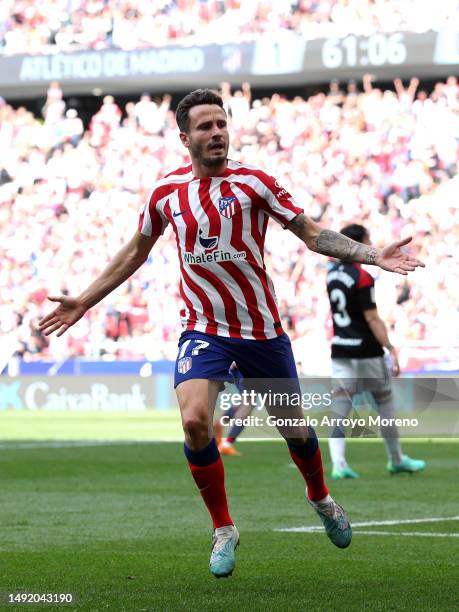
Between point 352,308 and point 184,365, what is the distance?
563 centimetres

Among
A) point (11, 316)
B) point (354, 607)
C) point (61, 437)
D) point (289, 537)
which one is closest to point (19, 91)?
point (11, 316)

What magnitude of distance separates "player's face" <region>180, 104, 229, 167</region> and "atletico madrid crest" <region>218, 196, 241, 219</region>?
215mm

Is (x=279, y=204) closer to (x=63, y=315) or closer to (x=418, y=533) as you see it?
(x=63, y=315)

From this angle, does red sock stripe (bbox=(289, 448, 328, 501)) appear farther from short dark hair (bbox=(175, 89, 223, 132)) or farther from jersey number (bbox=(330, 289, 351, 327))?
jersey number (bbox=(330, 289, 351, 327))

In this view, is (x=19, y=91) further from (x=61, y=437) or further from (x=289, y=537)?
(x=289, y=537)

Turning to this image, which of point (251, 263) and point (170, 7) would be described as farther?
point (170, 7)

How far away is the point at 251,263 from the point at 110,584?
1709mm

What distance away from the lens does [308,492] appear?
6.54 meters

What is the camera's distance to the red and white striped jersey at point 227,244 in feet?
19.9

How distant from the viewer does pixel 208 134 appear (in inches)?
240

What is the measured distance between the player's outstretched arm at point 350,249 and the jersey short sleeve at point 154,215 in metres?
0.67

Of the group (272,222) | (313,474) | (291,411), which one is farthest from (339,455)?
(272,222)

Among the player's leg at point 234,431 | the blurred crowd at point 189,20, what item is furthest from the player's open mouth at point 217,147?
the blurred crowd at point 189,20

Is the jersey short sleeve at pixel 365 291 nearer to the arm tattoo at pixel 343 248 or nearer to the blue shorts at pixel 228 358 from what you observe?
the blue shorts at pixel 228 358
